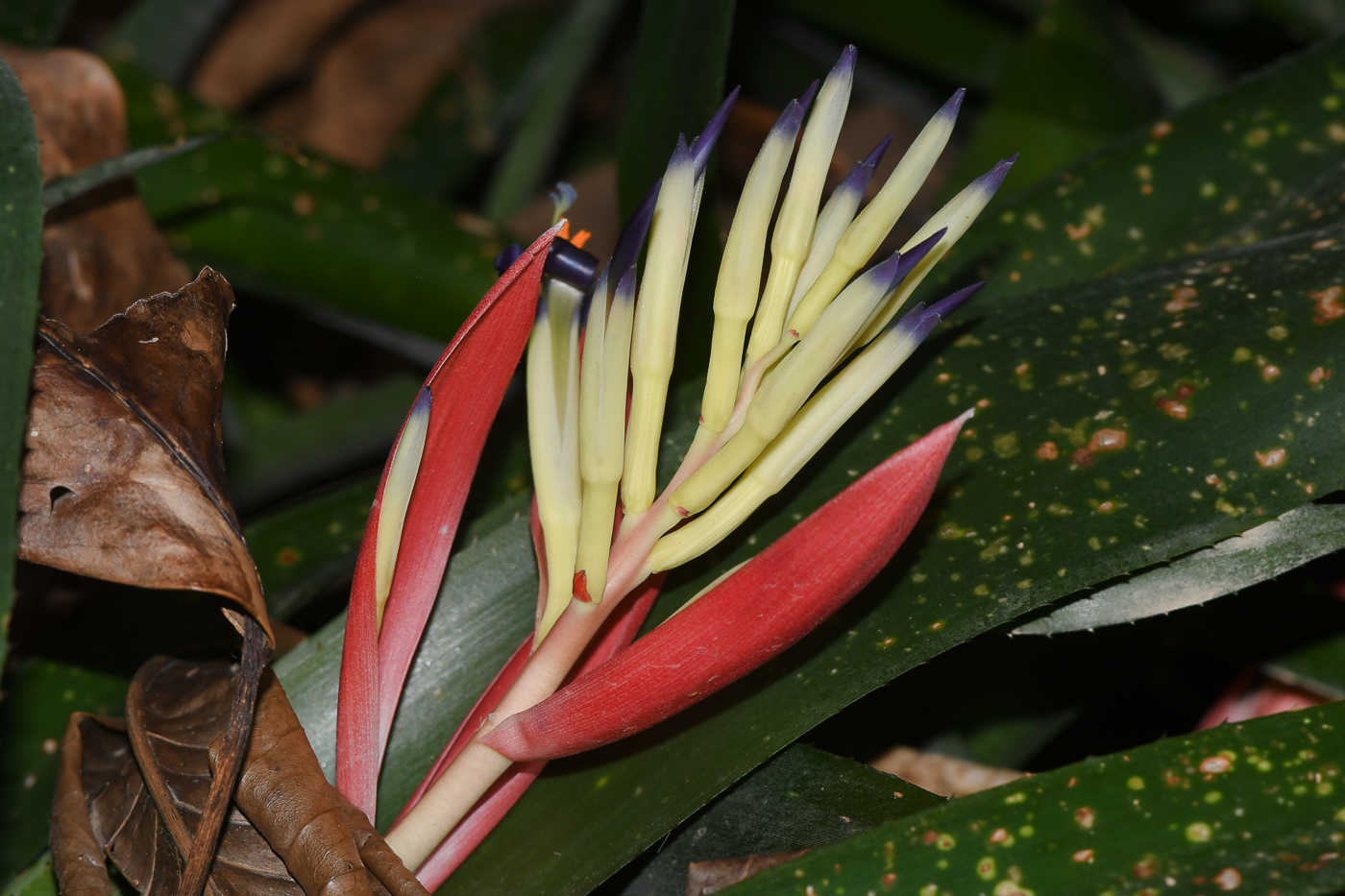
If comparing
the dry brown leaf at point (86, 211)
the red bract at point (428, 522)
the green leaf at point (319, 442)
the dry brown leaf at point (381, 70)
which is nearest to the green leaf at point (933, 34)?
the dry brown leaf at point (381, 70)

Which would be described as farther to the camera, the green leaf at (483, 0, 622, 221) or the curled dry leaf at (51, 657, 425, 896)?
the green leaf at (483, 0, 622, 221)

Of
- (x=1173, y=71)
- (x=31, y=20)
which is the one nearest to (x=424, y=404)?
(x=31, y=20)

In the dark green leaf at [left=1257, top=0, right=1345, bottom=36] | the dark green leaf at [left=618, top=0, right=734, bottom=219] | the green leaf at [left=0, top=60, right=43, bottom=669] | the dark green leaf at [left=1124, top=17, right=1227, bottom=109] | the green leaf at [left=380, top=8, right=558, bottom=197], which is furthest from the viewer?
the green leaf at [left=380, top=8, right=558, bottom=197]

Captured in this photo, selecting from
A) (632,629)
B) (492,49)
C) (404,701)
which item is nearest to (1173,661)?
(632,629)

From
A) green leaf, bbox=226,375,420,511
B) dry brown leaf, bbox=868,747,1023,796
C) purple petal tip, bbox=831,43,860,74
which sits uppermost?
purple petal tip, bbox=831,43,860,74

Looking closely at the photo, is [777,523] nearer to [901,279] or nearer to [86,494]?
[901,279]

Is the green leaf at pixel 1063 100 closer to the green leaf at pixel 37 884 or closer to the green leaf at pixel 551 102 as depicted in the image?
the green leaf at pixel 551 102

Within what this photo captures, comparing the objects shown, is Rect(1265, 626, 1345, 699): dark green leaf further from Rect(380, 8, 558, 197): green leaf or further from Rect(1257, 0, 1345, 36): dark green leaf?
Rect(380, 8, 558, 197): green leaf

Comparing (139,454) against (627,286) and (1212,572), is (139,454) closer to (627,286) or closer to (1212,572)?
(627,286)

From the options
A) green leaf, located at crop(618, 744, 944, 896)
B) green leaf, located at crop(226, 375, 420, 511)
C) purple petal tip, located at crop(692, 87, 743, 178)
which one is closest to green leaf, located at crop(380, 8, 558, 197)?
green leaf, located at crop(226, 375, 420, 511)
